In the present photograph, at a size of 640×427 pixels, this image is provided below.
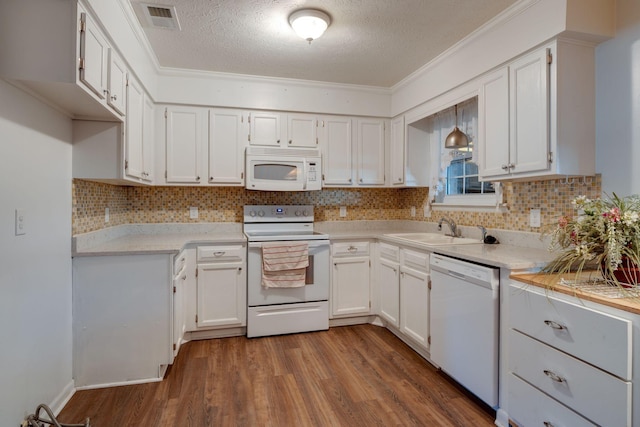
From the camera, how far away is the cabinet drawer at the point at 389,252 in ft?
9.55

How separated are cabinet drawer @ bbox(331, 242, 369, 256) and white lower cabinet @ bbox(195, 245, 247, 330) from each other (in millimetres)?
831

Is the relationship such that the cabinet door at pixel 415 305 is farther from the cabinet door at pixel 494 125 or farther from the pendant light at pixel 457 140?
the pendant light at pixel 457 140

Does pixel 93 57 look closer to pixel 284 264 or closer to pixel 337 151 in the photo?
pixel 284 264

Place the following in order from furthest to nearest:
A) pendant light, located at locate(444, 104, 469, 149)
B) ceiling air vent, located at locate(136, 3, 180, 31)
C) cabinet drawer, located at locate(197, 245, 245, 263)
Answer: cabinet drawer, located at locate(197, 245, 245, 263), pendant light, located at locate(444, 104, 469, 149), ceiling air vent, located at locate(136, 3, 180, 31)

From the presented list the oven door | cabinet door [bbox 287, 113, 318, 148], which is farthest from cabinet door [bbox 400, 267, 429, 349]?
cabinet door [bbox 287, 113, 318, 148]

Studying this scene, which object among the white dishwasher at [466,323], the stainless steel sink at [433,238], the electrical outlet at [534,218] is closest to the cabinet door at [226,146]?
the stainless steel sink at [433,238]

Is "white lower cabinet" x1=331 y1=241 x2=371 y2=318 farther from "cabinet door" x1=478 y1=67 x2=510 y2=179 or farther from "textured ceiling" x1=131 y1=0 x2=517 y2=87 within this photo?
"textured ceiling" x1=131 y1=0 x2=517 y2=87

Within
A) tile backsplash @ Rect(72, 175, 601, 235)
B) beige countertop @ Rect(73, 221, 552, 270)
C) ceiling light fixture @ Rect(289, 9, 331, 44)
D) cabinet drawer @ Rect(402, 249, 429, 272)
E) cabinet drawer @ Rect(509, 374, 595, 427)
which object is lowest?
cabinet drawer @ Rect(509, 374, 595, 427)

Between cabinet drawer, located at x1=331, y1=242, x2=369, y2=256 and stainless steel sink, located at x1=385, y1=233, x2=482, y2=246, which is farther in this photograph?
cabinet drawer, located at x1=331, y1=242, x2=369, y2=256

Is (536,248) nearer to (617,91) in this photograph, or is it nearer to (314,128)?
(617,91)

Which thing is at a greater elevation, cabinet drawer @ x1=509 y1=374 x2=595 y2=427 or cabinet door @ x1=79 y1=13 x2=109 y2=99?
cabinet door @ x1=79 y1=13 x2=109 y2=99

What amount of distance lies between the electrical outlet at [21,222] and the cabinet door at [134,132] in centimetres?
74

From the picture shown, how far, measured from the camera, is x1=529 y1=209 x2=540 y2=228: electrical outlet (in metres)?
2.29

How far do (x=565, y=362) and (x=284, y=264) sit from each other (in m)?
2.01
